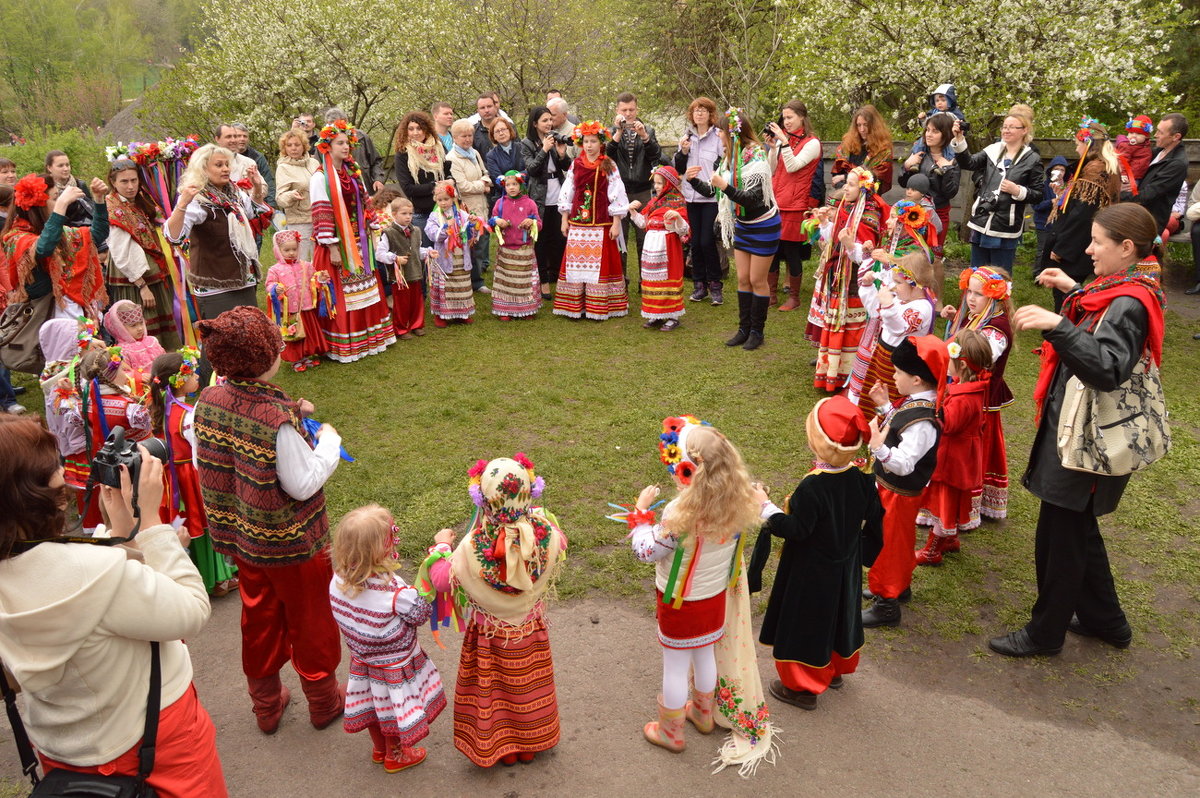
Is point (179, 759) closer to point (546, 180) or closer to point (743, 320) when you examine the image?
point (743, 320)

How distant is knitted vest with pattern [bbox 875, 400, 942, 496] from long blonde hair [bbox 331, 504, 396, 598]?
A: 233 cm

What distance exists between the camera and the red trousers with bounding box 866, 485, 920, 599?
4172mm

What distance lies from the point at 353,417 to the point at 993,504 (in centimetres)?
481

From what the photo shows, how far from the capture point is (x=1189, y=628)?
13.9 feet

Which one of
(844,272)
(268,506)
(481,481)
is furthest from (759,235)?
(268,506)

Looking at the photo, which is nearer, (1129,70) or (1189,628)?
(1189,628)

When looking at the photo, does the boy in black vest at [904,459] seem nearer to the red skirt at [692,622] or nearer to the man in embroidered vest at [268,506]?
the red skirt at [692,622]

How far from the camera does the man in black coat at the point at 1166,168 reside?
318 inches

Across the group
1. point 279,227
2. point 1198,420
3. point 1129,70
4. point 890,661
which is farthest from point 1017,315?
point 1129,70

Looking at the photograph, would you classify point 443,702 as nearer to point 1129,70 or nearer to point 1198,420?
point 1198,420

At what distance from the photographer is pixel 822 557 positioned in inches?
138

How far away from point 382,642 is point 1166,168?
8.55m

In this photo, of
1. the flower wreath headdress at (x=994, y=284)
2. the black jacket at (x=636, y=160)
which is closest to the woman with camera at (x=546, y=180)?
the black jacket at (x=636, y=160)

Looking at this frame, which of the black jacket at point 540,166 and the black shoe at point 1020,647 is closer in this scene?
the black shoe at point 1020,647
